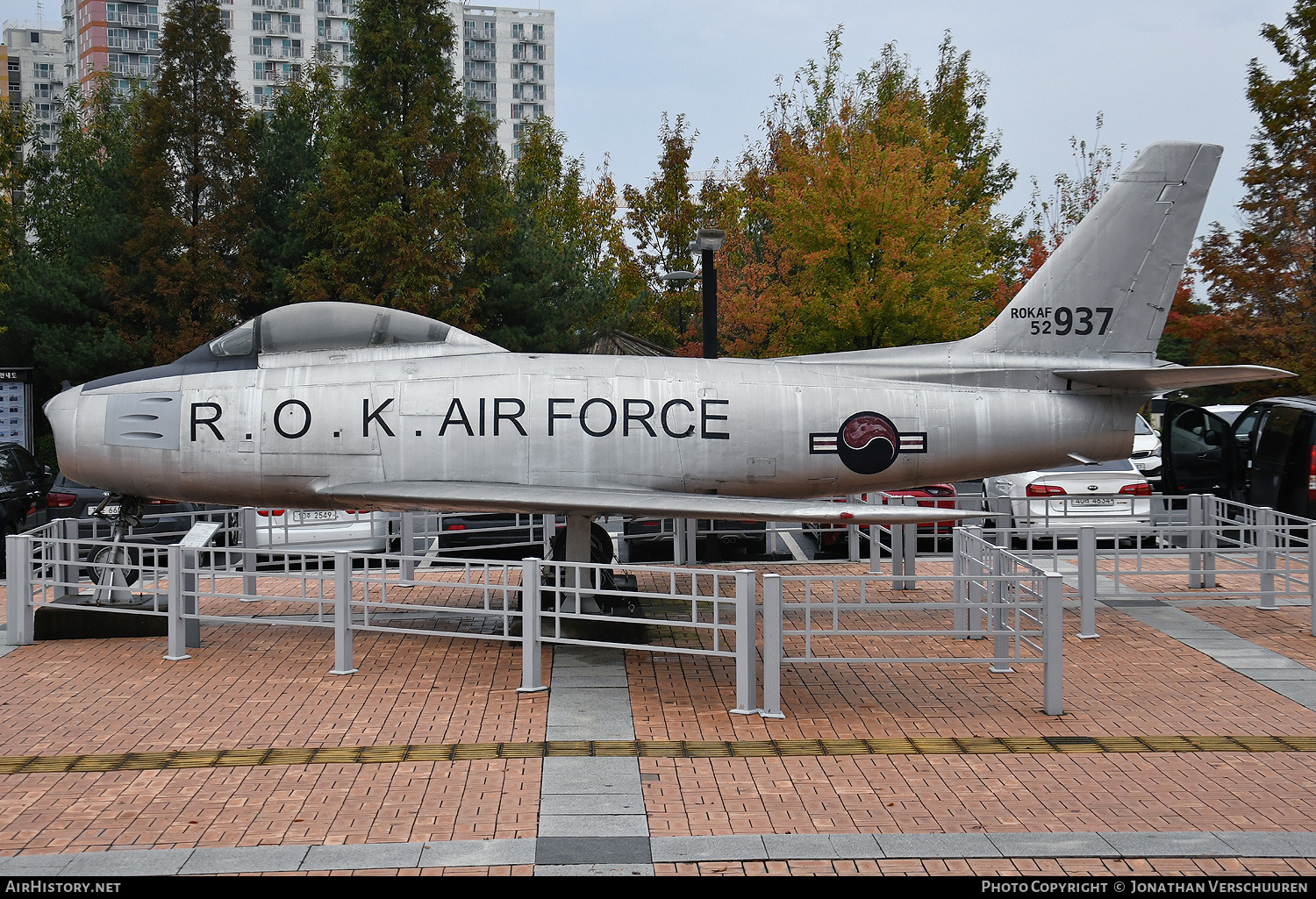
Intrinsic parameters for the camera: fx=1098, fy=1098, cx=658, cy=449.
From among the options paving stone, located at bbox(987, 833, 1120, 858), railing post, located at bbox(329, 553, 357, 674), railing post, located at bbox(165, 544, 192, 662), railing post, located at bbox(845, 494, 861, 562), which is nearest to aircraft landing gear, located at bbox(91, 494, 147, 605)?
railing post, located at bbox(165, 544, 192, 662)

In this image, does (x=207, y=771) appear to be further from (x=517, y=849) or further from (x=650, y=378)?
(x=650, y=378)

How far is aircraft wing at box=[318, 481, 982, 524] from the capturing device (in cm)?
1022

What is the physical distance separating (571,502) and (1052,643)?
464 centimetres

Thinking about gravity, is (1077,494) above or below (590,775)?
above

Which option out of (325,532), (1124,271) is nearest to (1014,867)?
(1124,271)

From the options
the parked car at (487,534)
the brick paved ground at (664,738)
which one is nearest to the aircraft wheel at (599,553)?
the brick paved ground at (664,738)

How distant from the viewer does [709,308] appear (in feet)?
60.1

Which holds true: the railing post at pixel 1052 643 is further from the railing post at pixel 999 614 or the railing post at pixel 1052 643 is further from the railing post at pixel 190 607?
the railing post at pixel 190 607

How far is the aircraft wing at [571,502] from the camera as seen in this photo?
33.5ft

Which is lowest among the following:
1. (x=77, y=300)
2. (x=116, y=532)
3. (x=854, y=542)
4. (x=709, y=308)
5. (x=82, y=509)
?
(x=854, y=542)

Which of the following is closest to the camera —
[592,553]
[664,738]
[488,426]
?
[664,738]

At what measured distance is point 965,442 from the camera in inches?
484

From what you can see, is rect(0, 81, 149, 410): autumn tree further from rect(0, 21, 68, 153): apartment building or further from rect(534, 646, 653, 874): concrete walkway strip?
rect(0, 21, 68, 153): apartment building

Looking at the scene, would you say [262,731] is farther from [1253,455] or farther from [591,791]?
[1253,455]
